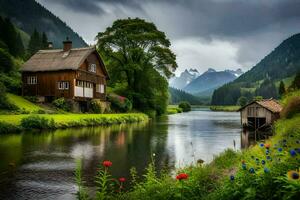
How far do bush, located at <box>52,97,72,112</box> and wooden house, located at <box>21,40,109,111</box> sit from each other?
3.97ft

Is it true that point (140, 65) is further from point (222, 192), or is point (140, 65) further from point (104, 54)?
point (222, 192)

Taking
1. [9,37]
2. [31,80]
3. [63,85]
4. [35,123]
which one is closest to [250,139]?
[35,123]

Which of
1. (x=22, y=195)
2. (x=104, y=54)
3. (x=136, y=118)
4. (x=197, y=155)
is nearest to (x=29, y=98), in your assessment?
(x=136, y=118)

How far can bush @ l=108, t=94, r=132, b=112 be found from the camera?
58.7m

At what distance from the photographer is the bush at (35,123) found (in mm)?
31531

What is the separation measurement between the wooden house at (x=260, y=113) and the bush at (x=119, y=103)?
2197 centimetres

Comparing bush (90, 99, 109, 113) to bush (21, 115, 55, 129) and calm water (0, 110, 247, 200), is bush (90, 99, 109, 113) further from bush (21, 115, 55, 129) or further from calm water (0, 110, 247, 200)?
calm water (0, 110, 247, 200)

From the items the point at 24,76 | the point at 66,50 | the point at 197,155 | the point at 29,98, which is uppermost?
the point at 66,50

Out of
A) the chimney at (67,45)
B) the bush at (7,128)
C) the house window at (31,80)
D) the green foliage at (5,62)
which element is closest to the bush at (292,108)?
the bush at (7,128)

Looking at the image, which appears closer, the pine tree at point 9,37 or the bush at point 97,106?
the bush at point 97,106

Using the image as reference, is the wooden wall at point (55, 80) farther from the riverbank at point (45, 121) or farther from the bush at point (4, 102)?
the bush at point (4, 102)

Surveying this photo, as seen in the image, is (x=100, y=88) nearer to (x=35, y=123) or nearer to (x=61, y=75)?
(x=61, y=75)

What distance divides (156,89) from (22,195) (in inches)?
2247

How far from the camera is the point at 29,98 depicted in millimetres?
48469
